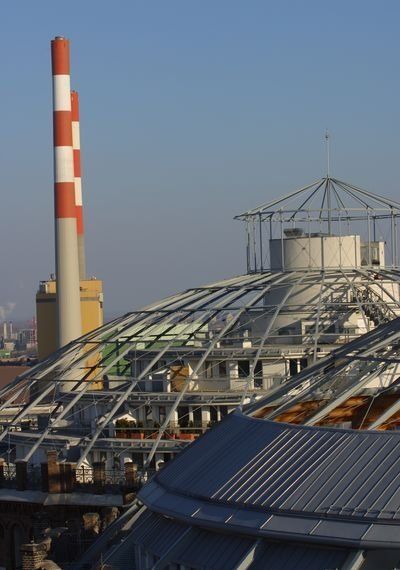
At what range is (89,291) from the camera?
12112 centimetres

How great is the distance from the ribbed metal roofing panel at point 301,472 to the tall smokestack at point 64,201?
56.7 meters

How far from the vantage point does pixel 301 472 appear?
102 feet

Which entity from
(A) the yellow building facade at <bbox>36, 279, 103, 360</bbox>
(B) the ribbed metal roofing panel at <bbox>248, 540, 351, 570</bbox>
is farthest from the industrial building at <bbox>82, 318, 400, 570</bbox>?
(A) the yellow building facade at <bbox>36, 279, 103, 360</bbox>

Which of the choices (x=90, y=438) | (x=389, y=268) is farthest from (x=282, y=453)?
(x=389, y=268)

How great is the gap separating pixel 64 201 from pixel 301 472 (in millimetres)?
60659

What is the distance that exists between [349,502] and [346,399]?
817 cm

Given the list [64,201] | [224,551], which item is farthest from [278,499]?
[64,201]

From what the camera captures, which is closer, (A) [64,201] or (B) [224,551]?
(B) [224,551]

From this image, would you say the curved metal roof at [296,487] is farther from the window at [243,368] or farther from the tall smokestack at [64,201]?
the tall smokestack at [64,201]

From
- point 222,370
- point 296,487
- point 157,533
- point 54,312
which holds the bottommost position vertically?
point 157,533

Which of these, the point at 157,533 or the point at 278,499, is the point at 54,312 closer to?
the point at 157,533

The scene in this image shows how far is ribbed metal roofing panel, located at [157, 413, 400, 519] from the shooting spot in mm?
29578

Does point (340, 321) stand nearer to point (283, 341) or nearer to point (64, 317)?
point (283, 341)

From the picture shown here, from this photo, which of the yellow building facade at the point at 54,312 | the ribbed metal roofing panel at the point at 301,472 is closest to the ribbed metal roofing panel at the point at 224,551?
the ribbed metal roofing panel at the point at 301,472
